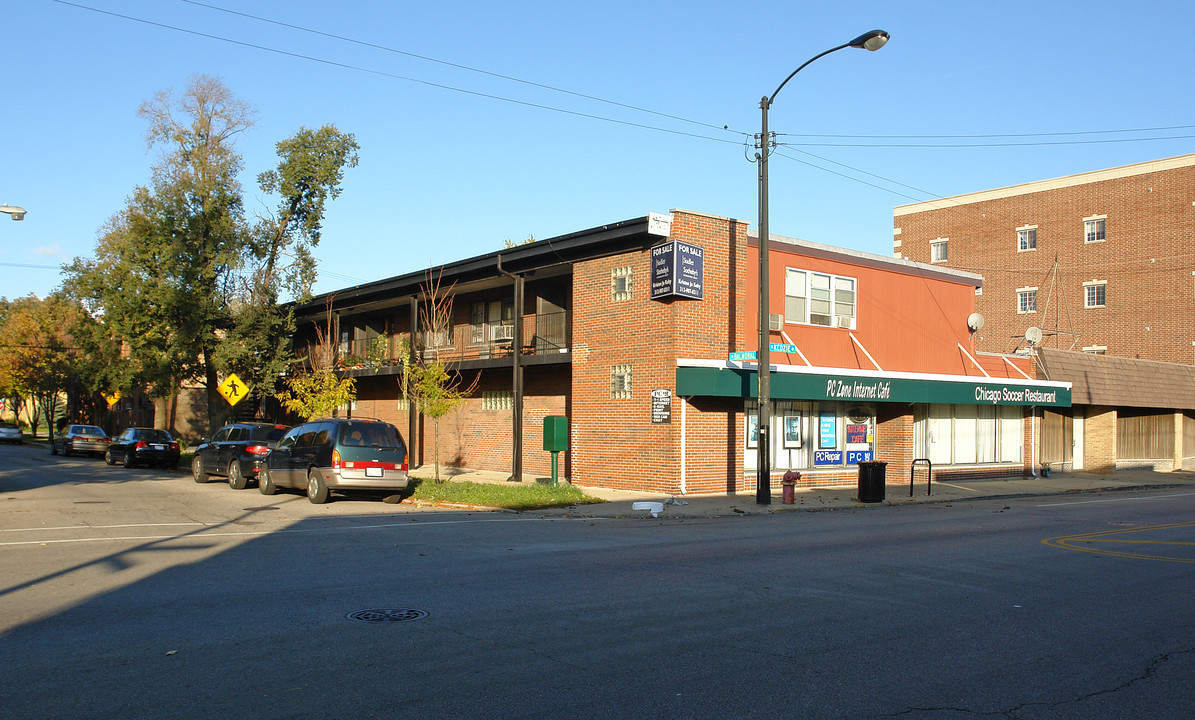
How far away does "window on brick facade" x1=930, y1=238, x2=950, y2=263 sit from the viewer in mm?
51219

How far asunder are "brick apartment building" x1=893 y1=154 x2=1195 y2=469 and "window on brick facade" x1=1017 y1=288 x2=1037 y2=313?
0.17 feet

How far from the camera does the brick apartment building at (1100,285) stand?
34.1 metres

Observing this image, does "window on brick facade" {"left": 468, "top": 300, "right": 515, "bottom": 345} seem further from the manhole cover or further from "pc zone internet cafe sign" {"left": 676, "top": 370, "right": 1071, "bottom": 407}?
the manhole cover

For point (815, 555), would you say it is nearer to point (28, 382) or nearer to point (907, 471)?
point (907, 471)

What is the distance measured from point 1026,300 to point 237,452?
4052cm

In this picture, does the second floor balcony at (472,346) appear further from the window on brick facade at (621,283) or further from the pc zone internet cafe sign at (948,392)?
the pc zone internet cafe sign at (948,392)

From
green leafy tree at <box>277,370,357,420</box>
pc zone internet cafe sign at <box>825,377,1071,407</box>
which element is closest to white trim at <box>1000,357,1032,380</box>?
pc zone internet cafe sign at <box>825,377,1071,407</box>

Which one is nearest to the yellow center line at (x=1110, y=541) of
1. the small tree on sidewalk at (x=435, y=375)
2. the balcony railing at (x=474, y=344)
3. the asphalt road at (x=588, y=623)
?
the asphalt road at (x=588, y=623)

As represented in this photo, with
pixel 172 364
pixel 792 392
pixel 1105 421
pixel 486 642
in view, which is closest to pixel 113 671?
pixel 486 642

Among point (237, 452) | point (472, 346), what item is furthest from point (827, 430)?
point (237, 452)

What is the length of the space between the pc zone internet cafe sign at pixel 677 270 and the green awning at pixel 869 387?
6.07 feet

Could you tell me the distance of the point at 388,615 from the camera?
24.6ft

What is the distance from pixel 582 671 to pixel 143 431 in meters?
29.9

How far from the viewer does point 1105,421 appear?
3403cm
